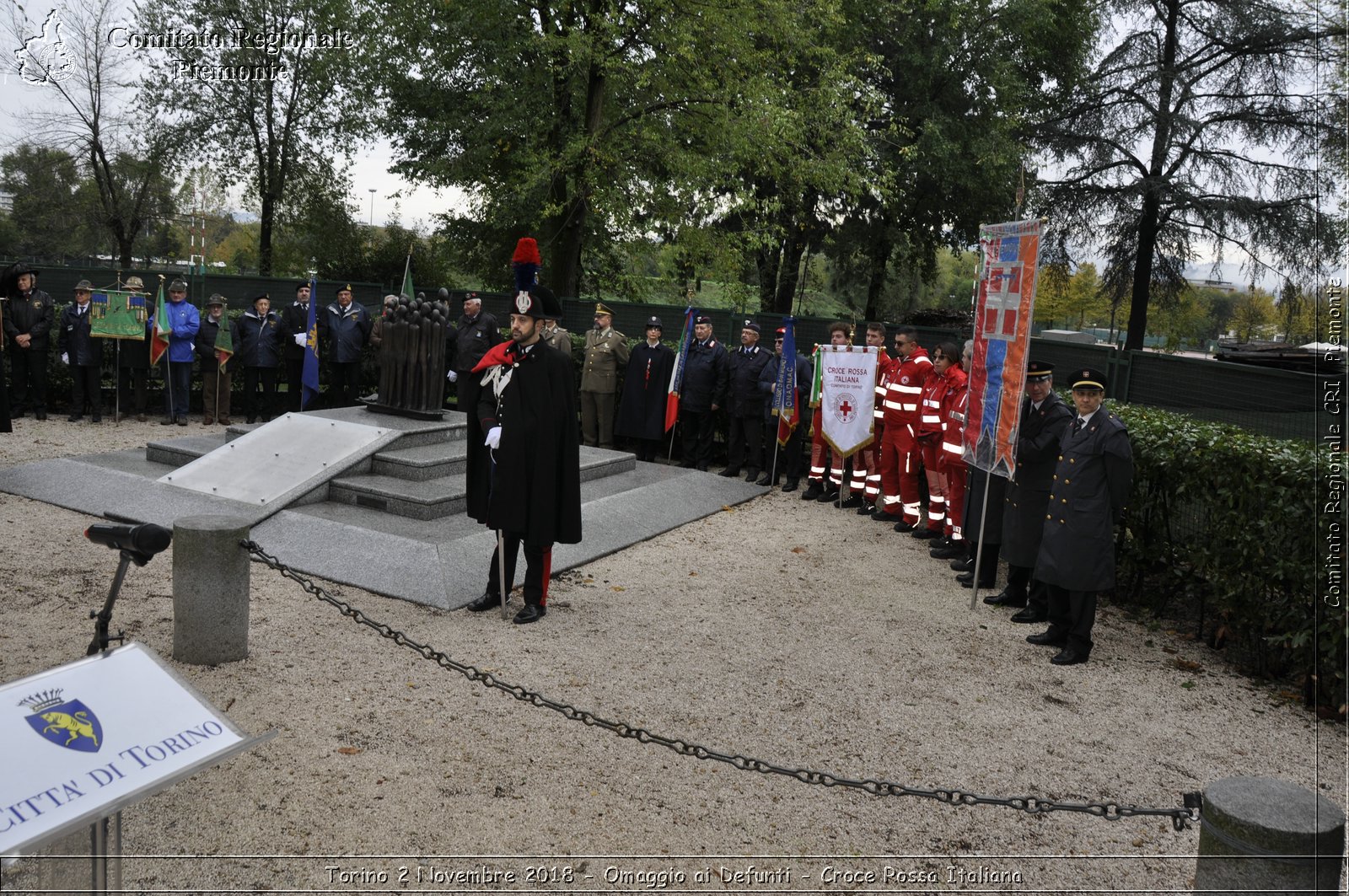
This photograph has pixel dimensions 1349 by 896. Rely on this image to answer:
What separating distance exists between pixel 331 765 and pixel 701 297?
3359 cm

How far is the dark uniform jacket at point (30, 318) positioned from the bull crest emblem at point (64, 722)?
12923 mm

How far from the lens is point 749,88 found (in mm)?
18625

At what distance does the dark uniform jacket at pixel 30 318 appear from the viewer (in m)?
13.9

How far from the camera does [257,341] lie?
14.6 m

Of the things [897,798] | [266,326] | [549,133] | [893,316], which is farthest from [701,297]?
[897,798]

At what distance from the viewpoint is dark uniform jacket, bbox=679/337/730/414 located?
44.2 feet

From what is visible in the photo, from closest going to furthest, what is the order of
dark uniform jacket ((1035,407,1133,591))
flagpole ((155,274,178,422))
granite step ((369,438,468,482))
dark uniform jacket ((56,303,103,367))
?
dark uniform jacket ((1035,407,1133,591)) < granite step ((369,438,468,482)) < dark uniform jacket ((56,303,103,367)) < flagpole ((155,274,178,422))

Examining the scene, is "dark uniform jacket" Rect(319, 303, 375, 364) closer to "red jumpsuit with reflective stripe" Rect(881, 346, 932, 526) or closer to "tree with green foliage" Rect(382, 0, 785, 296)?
"tree with green foliage" Rect(382, 0, 785, 296)

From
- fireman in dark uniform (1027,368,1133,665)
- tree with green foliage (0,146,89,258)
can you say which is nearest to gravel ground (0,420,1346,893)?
fireman in dark uniform (1027,368,1133,665)

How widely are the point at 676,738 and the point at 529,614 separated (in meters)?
1.99

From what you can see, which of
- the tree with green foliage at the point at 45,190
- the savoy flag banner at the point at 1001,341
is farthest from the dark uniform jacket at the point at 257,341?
the tree with green foliage at the point at 45,190

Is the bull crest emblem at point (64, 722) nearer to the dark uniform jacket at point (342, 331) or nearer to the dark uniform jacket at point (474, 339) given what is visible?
the dark uniform jacket at point (474, 339)

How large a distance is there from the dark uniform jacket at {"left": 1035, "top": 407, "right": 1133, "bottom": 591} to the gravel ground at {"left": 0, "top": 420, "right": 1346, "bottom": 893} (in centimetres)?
62

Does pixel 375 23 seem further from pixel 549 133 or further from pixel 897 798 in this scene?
pixel 897 798
